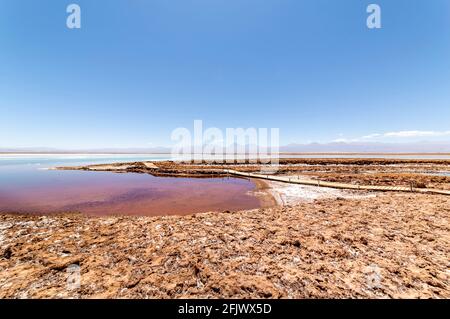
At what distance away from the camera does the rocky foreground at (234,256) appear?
4.15 meters

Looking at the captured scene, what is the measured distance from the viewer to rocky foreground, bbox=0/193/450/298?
13.6 feet

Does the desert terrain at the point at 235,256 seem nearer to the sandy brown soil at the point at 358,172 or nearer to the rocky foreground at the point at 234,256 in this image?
the rocky foreground at the point at 234,256

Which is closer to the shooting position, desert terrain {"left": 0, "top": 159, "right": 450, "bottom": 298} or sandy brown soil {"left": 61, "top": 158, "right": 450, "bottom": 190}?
desert terrain {"left": 0, "top": 159, "right": 450, "bottom": 298}

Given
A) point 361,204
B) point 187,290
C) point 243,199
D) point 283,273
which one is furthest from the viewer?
point 243,199

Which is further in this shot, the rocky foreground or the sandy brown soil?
the sandy brown soil

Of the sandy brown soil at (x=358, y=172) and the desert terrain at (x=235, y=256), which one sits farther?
the sandy brown soil at (x=358, y=172)

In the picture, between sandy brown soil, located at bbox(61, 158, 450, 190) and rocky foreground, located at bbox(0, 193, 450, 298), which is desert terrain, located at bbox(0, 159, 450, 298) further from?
sandy brown soil, located at bbox(61, 158, 450, 190)

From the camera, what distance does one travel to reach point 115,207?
1330 cm

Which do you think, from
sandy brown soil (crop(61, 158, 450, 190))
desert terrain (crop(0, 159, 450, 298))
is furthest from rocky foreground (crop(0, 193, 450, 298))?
sandy brown soil (crop(61, 158, 450, 190))

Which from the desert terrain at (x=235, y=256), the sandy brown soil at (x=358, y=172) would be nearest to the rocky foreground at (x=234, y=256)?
the desert terrain at (x=235, y=256)

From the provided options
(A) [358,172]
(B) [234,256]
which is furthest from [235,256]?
(A) [358,172]
